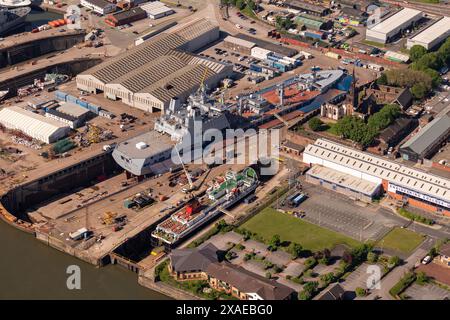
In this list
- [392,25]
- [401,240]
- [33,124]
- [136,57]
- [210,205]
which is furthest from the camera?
[392,25]

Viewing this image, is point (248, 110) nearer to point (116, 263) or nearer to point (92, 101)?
point (92, 101)

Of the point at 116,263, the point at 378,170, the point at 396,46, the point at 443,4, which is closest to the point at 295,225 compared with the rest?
the point at 378,170

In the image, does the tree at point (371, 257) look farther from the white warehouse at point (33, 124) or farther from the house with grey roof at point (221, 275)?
the white warehouse at point (33, 124)

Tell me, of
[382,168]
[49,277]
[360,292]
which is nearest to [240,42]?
[382,168]

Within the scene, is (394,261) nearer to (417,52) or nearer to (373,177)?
(373,177)

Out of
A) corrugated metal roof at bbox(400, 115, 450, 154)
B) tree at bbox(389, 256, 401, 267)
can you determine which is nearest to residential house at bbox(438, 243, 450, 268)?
tree at bbox(389, 256, 401, 267)

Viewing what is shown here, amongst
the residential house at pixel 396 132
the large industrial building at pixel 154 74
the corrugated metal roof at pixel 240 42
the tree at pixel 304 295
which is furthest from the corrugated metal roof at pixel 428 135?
the corrugated metal roof at pixel 240 42

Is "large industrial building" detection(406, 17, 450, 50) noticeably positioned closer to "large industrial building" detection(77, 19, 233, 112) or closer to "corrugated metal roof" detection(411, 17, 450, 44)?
"corrugated metal roof" detection(411, 17, 450, 44)
